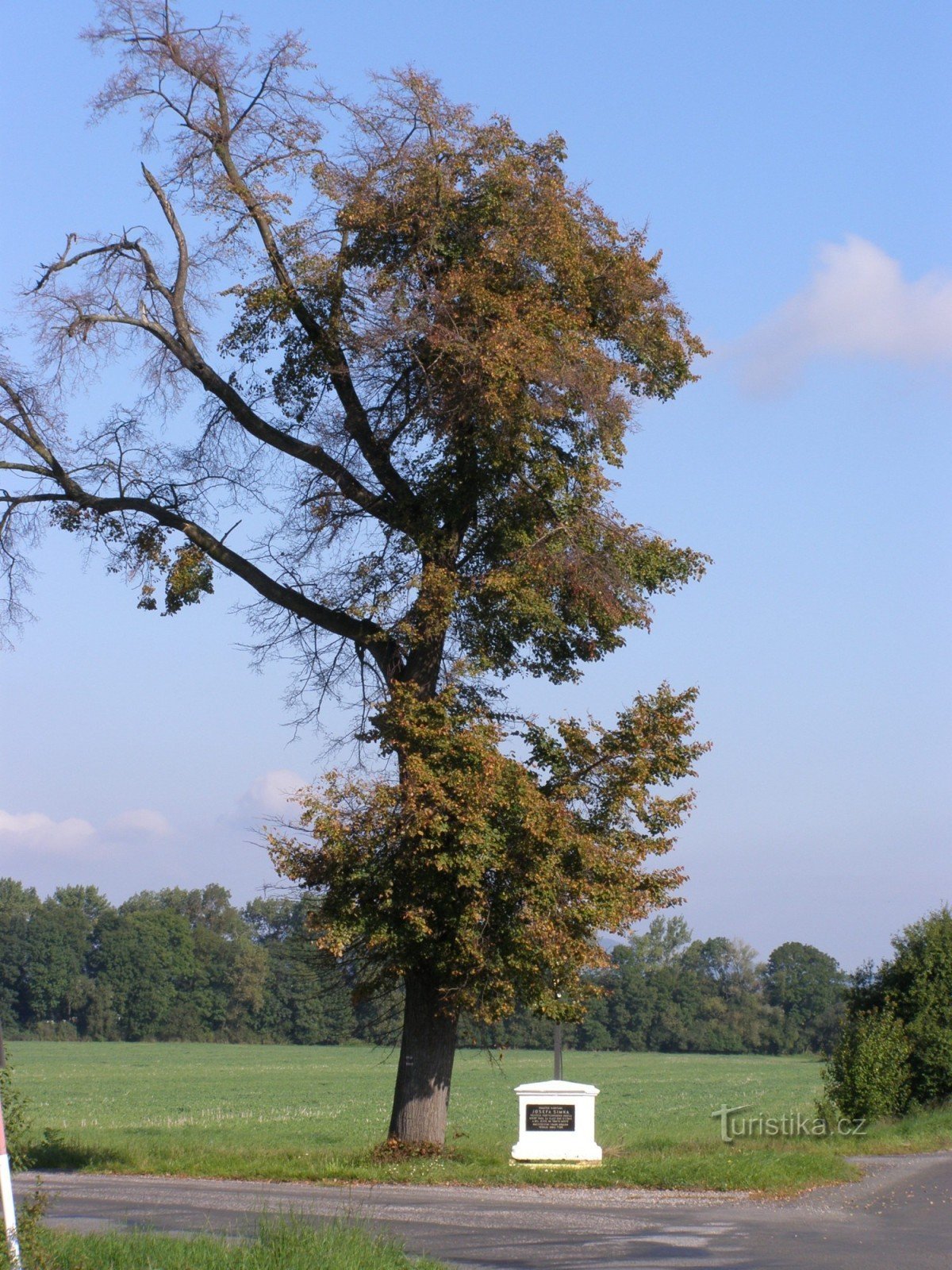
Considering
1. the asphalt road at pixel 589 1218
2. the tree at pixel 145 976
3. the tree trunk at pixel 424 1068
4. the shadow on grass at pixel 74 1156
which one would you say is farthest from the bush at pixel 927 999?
the tree at pixel 145 976

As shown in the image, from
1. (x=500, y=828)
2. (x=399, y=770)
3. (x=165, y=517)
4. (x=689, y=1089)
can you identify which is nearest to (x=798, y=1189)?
(x=500, y=828)

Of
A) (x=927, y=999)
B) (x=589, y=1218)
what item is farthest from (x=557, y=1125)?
(x=927, y=999)

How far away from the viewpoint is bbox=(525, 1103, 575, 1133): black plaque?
16469 millimetres

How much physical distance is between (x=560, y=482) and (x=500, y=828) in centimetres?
478

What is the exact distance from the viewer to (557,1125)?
54.0 feet

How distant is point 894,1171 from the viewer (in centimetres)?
1555

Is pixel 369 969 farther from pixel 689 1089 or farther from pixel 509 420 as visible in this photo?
pixel 689 1089

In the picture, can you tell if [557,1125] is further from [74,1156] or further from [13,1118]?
[13,1118]

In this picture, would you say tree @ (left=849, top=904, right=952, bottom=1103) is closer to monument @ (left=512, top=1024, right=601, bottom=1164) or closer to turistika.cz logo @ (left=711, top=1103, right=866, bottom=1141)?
turistika.cz logo @ (left=711, top=1103, right=866, bottom=1141)

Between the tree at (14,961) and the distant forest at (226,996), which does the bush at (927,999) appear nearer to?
the distant forest at (226,996)

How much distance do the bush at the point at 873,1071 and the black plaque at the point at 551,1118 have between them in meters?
5.77

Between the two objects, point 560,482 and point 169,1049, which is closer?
point 560,482

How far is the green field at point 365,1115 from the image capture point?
602 inches

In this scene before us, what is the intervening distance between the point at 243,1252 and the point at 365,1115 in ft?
97.1
